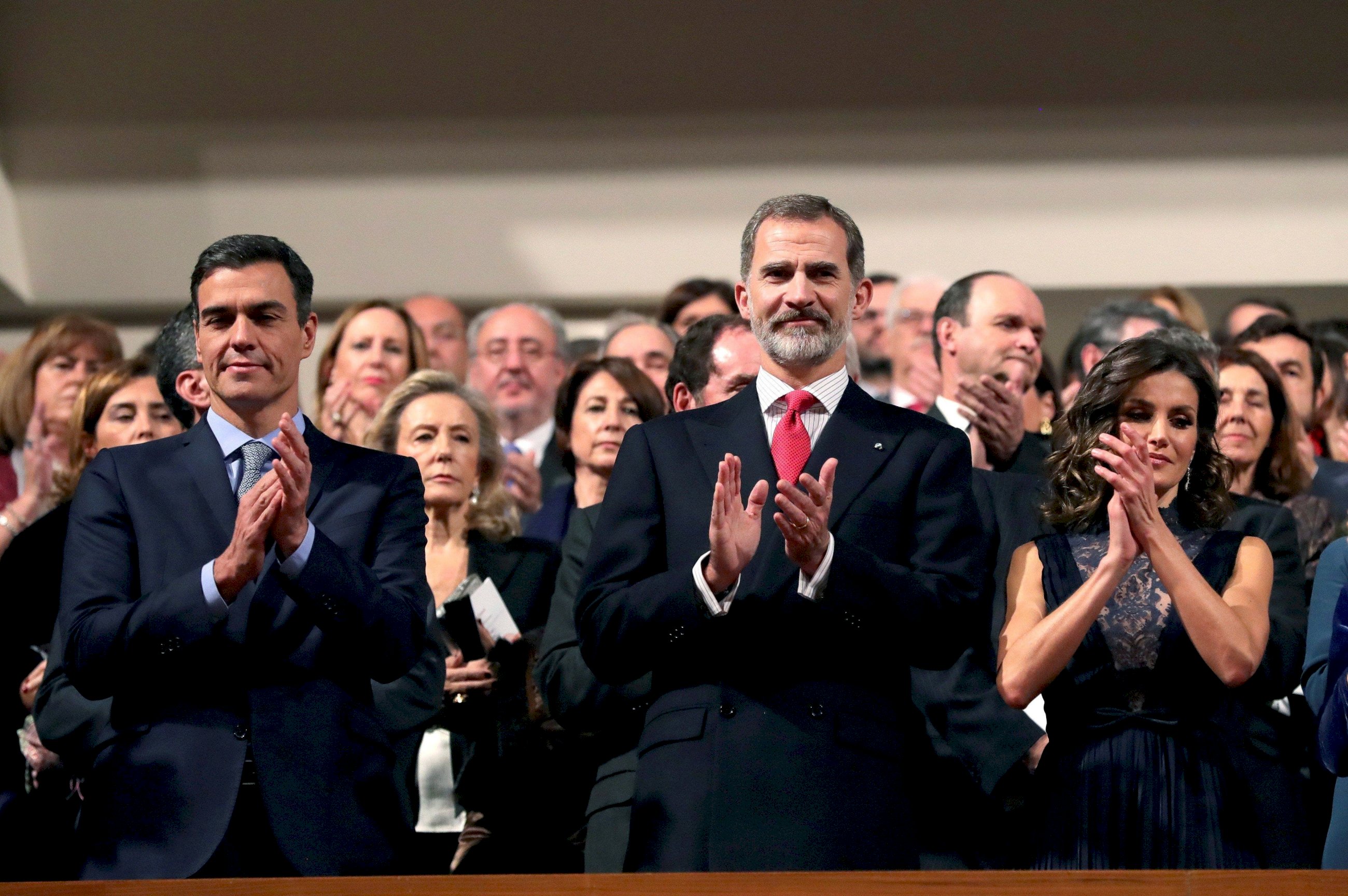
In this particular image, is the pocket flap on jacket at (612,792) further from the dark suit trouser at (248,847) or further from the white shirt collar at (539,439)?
the white shirt collar at (539,439)

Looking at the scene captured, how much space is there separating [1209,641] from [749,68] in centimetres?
515

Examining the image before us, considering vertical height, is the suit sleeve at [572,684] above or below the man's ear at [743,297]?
below

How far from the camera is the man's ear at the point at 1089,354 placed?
16.9 ft

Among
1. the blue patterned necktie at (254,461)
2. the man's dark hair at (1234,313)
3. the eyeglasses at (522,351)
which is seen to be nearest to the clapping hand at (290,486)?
the blue patterned necktie at (254,461)

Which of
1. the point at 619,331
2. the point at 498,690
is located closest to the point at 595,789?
the point at 498,690

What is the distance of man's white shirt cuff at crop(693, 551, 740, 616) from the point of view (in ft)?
9.53

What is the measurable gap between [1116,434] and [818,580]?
88 centimetres

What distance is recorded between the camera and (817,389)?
3.21 m

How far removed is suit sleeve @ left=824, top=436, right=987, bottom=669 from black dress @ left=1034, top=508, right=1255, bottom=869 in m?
0.32

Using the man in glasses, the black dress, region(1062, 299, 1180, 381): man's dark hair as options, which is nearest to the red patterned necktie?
the black dress

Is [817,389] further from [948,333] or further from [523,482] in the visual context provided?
[523,482]

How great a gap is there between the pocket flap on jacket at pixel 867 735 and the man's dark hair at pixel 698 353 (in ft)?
4.18

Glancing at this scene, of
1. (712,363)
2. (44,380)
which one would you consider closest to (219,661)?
(712,363)

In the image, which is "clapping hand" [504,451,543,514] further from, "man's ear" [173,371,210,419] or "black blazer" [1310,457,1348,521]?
"black blazer" [1310,457,1348,521]
